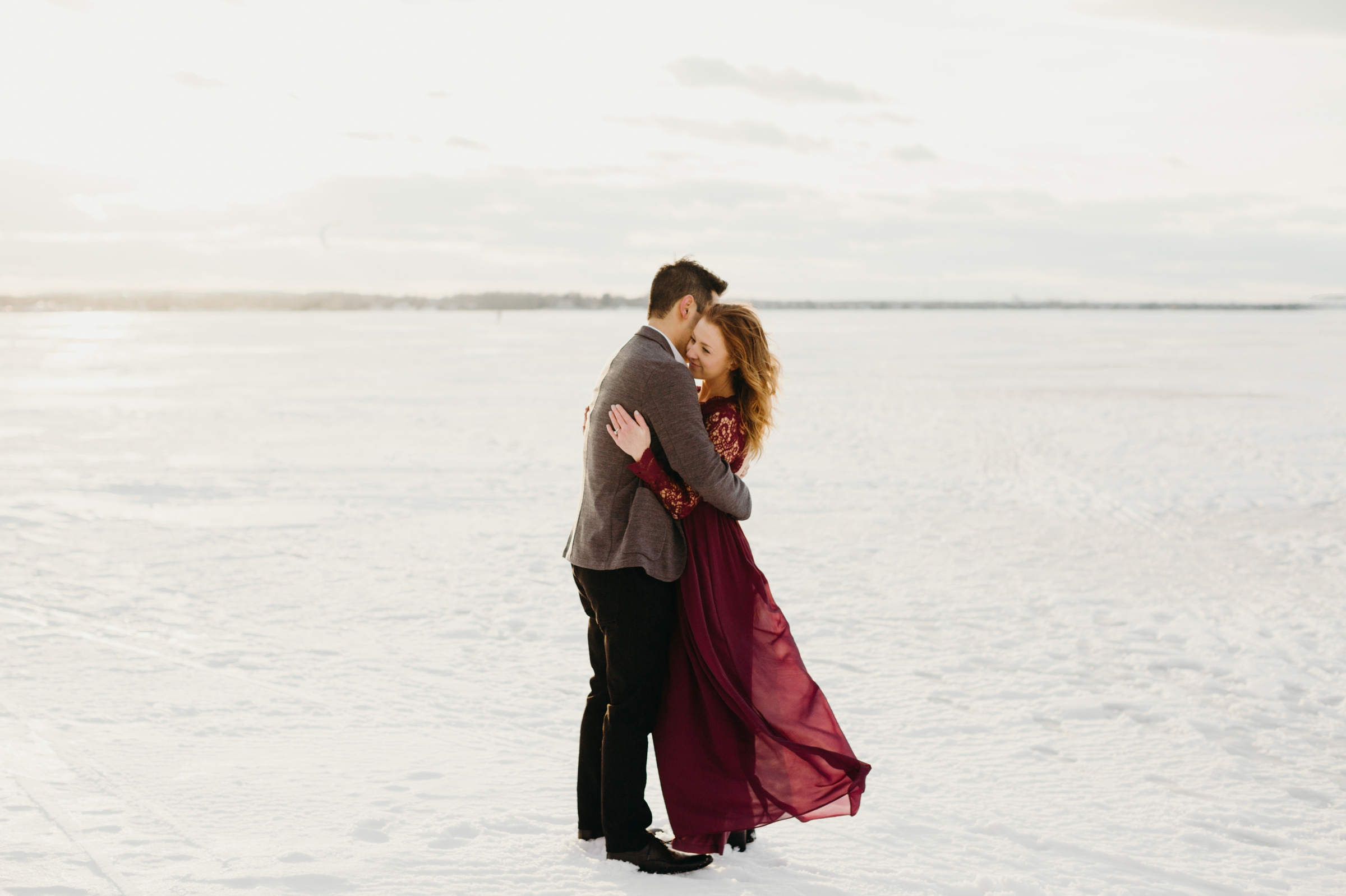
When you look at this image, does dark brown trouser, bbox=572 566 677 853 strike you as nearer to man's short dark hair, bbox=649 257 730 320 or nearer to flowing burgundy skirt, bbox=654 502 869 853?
flowing burgundy skirt, bbox=654 502 869 853

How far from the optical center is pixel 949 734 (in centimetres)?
464

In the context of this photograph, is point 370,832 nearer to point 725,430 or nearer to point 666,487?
point 666,487

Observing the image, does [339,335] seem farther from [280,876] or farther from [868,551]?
[280,876]

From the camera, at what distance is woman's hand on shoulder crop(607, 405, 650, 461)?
3.05 m

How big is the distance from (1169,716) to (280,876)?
12.8ft

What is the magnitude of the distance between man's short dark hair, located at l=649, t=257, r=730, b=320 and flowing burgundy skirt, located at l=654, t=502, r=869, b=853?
63 cm

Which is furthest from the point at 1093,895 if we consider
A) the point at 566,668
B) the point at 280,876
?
the point at 566,668

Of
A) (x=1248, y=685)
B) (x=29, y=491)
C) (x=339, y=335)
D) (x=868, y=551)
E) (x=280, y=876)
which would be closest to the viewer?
(x=280, y=876)

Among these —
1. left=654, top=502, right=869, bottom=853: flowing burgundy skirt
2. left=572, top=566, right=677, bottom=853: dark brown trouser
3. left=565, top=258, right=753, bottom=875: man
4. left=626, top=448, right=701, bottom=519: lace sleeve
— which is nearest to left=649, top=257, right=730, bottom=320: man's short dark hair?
left=565, top=258, right=753, bottom=875: man

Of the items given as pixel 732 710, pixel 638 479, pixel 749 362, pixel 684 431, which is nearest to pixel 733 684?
pixel 732 710

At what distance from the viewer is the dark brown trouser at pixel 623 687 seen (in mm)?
3189

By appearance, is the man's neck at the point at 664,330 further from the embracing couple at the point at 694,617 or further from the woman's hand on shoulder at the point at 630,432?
the woman's hand on shoulder at the point at 630,432

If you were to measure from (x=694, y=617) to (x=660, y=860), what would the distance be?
0.80 m

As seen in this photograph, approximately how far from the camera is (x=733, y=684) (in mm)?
3244
